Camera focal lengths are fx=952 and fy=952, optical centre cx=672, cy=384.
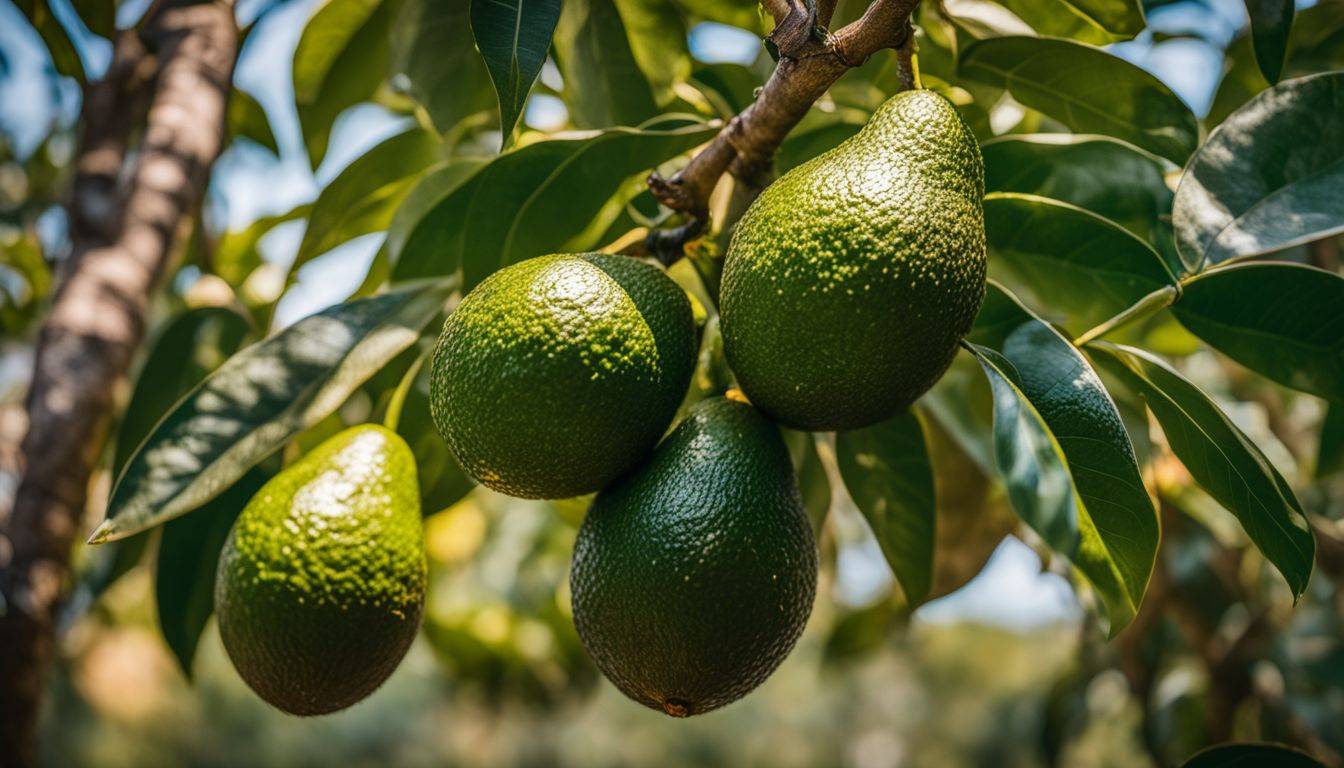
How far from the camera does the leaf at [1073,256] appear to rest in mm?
792

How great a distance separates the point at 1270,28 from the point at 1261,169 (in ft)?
0.34

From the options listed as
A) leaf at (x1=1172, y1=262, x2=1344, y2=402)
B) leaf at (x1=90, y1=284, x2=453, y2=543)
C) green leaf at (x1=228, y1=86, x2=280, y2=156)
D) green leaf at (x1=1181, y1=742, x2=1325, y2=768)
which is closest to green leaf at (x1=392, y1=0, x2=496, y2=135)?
leaf at (x1=90, y1=284, x2=453, y2=543)

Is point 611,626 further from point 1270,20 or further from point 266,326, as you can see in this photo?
point 266,326

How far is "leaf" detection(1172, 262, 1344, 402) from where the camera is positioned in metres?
0.75

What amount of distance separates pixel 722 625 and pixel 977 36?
62 cm

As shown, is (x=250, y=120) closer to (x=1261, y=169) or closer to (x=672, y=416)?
(x=672, y=416)

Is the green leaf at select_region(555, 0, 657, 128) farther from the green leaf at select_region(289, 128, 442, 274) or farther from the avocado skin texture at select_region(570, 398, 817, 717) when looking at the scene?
the avocado skin texture at select_region(570, 398, 817, 717)

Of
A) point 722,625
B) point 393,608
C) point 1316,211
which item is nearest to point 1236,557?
point 1316,211

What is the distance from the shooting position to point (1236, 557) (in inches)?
66.3

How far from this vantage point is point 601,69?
1.00 meters

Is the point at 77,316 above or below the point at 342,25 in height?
below

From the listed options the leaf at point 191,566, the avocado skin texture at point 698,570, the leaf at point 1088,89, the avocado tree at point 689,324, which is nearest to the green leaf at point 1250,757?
the avocado tree at point 689,324

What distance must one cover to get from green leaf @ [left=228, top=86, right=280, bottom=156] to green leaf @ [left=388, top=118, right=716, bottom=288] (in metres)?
0.76

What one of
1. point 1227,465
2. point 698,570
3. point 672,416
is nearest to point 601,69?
point 672,416
